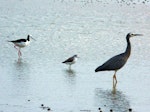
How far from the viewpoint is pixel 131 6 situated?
3800cm

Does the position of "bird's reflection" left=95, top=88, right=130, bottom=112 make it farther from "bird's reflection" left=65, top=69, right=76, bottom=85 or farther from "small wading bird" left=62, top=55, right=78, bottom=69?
"small wading bird" left=62, top=55, right=78, bottom=69

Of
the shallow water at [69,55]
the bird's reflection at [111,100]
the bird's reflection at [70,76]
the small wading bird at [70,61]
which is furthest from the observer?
the small wading bird at [70,61]

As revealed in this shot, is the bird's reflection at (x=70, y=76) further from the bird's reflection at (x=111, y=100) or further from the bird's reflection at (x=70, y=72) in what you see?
the bird's reflection at (x=111, y=100)

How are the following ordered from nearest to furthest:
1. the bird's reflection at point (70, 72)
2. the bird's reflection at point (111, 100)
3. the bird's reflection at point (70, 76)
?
the bird's reflection at point (111, 100), the bird's reflection at point (70, 76), the bird's reflection at point (70, 72)

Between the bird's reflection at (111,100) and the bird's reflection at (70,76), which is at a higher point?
the bird's reflection at (70,76)

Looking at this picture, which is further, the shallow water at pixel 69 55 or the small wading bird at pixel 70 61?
the small wading bird at pixel 70 61

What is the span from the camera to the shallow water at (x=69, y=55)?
1252 centimetres

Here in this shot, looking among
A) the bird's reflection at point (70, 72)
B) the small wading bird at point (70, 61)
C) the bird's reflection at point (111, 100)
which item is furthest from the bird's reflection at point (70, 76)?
the bird's reflection at point (111, 100)

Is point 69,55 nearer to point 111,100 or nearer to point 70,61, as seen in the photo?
point 70,61

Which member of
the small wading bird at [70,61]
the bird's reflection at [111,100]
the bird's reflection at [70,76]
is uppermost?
the small wading bird at [70,61]

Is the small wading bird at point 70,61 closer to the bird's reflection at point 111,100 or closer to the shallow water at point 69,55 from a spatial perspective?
the shallow water at point 69,55

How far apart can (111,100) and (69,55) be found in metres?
6.27

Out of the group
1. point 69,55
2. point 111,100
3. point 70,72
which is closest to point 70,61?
point 70,72

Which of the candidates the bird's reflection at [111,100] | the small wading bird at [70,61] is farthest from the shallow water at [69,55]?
the small wading bird at [70,61]
